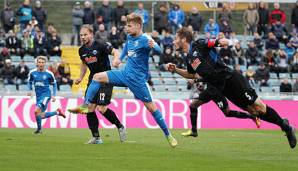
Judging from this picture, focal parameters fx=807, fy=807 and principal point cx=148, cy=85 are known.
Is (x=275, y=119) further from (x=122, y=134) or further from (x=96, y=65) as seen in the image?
(x=96, y=65)

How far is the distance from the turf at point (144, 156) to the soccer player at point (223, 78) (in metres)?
0.65

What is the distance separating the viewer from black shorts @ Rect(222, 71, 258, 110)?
1509cm

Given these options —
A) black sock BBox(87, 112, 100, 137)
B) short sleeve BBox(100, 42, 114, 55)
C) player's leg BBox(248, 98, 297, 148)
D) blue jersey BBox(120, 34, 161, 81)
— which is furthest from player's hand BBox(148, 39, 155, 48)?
black sock BBox(87, 112, 100, 137)

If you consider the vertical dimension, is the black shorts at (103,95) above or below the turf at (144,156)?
above

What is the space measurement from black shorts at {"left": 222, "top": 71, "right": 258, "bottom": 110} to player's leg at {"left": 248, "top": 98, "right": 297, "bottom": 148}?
125 mm

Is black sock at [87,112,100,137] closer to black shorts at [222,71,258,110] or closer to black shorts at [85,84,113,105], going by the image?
black shorts at [85,84,113,105]

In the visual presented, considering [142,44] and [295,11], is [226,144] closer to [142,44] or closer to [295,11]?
[142,44]

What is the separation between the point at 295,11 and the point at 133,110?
11177mm

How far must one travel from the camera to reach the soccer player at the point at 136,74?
15578 millimetres

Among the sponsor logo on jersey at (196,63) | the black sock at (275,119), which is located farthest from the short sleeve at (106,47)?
the black sock at (275,119)

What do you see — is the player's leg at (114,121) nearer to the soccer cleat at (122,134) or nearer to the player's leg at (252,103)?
the soccer cleat at (122,134)

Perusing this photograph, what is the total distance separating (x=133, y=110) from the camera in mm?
30344

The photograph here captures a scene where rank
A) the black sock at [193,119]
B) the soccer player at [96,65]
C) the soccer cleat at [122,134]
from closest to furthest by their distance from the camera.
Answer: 1. the soccer player at [96,65]
2. the soccer cleat at [122,134]
3. the black sock at [193,119]

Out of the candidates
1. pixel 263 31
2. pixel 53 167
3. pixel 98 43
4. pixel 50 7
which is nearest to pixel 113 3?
pixel 50 7
